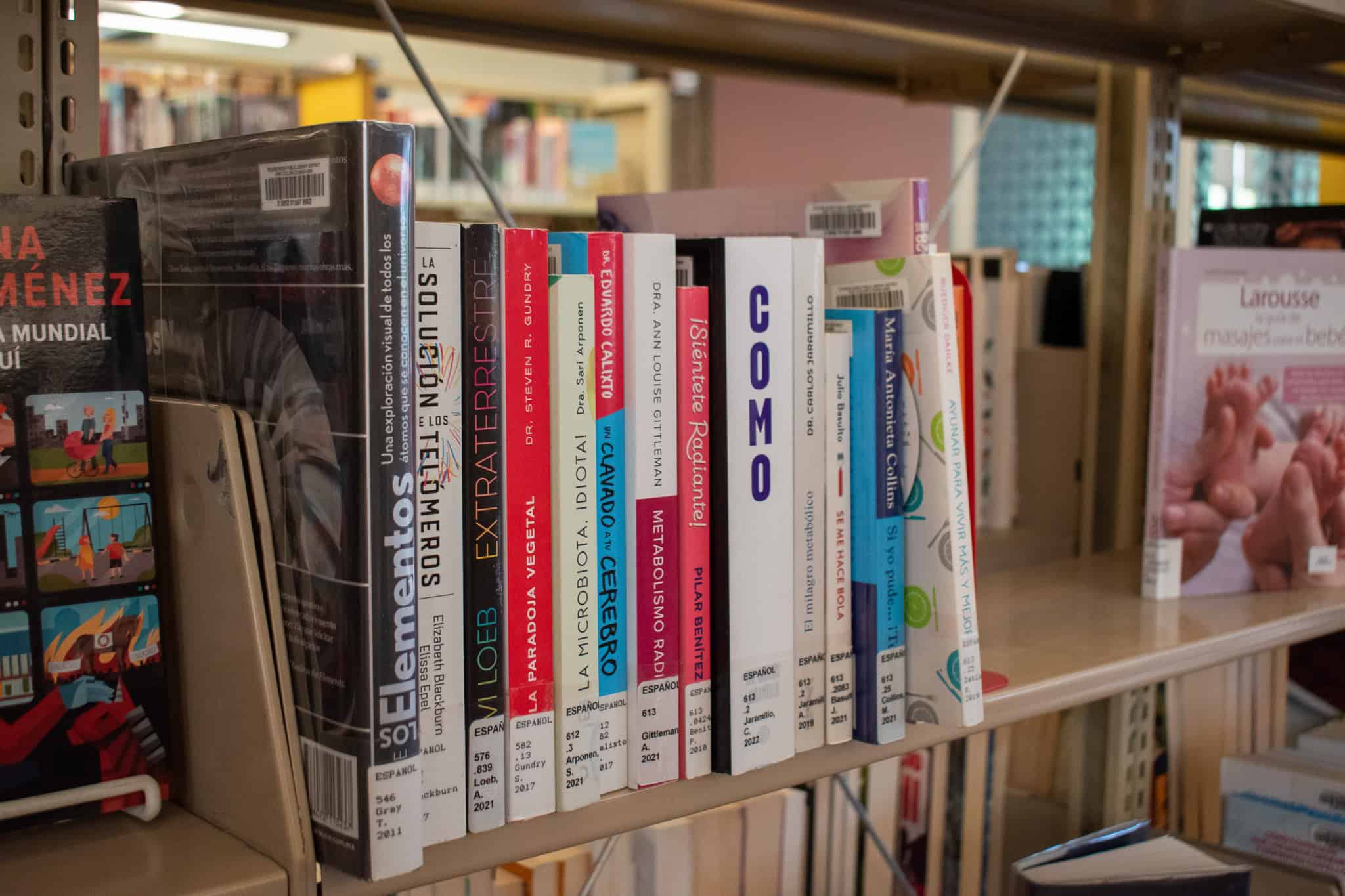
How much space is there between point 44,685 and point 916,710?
478 millimetres

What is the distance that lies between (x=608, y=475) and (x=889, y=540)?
0.62ft

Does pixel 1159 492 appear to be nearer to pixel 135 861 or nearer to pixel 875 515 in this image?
pixel 875 515

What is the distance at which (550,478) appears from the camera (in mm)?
591

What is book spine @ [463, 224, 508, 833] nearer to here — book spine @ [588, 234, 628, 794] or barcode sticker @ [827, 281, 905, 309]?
book spine @ [588, 234, 628, 794]

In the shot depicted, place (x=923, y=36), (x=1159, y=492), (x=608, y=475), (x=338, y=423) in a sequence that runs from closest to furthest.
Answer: (x=338, y=423) → (x=608, y=475) → (x=1159, y=492) → (x=923, y=36)

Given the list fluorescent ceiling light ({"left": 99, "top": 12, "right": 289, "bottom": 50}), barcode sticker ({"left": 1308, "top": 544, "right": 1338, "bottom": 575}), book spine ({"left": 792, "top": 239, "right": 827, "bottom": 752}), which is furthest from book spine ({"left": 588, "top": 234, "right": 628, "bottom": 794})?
fluorescent ceiling light ({"left": 99, "top": 12, "right": 289, "bottom": 50})

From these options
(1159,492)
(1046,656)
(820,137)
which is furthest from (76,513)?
(820,137)

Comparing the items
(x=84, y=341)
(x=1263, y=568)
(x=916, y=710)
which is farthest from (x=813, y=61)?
(x=84, y=341)

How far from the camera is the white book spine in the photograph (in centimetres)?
64

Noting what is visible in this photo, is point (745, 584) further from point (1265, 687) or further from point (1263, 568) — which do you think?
point (1265, 687)

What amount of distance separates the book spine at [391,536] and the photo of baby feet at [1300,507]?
0.87 m

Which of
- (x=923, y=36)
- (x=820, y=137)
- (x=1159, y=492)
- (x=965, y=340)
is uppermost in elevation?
(x=820, y=137)

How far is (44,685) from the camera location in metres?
0.55

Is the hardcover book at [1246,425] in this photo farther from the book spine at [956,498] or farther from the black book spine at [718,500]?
the black book spine at [718,500]
